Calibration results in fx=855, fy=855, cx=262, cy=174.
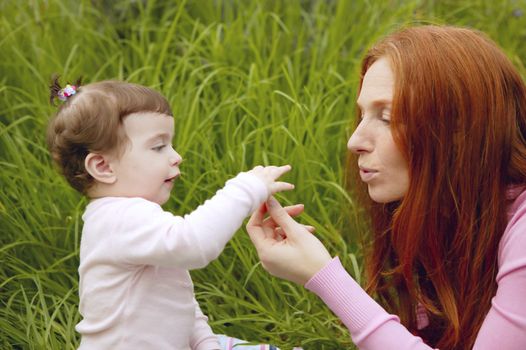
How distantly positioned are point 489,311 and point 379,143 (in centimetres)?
44

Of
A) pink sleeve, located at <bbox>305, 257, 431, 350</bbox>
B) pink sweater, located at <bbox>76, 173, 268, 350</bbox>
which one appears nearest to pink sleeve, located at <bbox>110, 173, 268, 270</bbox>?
pink sweater, located at <bbox>76, 173, 268, 350</bbox>

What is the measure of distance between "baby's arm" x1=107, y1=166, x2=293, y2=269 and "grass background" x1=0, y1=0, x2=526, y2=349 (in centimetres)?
65

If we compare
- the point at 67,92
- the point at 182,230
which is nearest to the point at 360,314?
the point at 182,230

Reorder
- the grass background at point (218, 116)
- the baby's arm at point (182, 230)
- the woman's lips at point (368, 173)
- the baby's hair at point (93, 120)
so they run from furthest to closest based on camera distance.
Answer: the grass background at point (218, 116), the woman's lips at point (368, 173), the baby's hair at point (93, 120), the baby's arm at point (182, 230)

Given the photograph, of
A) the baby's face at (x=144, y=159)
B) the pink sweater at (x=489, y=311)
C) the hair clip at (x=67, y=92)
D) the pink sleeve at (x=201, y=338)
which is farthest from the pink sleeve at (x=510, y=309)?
the hair clip at (x=67, y=92)

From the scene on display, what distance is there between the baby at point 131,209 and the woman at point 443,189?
8.1 inches

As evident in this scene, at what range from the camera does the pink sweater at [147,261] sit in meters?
1.75

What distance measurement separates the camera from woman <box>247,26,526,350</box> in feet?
6.08

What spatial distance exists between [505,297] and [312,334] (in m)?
0.72

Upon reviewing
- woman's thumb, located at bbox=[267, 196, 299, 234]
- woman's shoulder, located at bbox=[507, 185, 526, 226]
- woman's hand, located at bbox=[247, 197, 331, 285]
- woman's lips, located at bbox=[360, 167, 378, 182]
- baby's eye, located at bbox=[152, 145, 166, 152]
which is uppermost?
baby's eye, located at bbox=[152, 145, 166, 152]

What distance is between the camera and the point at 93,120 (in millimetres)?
1841

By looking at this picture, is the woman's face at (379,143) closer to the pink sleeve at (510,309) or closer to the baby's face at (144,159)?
the pink sleeve at (510,309)

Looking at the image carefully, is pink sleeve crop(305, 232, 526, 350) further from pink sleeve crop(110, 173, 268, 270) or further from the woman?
pink sleeve crop(110, 173, 268, 270)

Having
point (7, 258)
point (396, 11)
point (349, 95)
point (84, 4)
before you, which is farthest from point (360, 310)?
point (84, 4)
